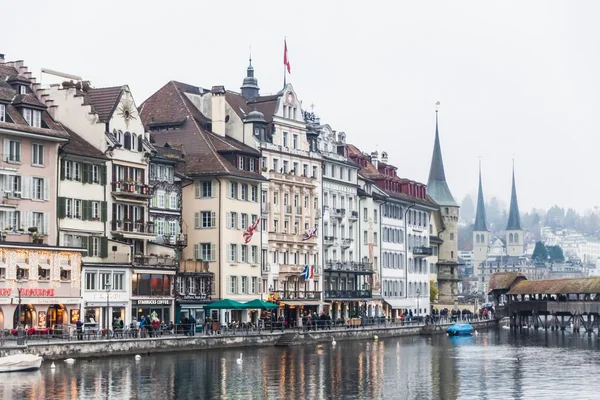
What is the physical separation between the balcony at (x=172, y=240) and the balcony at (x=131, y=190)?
458cm

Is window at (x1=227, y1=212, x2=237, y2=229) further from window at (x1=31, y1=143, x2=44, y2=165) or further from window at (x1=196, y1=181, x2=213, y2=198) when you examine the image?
window at (x1=31, y1=143, x2=44, y2=165)

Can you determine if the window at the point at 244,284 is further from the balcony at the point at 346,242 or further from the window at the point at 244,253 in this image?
the balcony at the point at 346,242

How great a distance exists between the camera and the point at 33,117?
92.2 meters

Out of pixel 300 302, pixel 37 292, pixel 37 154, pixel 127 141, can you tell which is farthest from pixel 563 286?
pixel 37 292

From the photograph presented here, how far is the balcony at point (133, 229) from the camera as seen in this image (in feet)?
327

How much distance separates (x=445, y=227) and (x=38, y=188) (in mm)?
96030

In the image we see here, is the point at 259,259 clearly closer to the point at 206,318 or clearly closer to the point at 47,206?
the point at 206,318

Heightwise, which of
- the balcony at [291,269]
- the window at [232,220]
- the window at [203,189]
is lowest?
the balcony at [291,269]

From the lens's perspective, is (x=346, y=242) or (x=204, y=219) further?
(x=346, y=242)

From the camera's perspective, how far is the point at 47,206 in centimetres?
9300

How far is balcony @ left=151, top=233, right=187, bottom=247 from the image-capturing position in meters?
107

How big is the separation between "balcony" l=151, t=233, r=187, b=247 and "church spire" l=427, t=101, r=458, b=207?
263 ft

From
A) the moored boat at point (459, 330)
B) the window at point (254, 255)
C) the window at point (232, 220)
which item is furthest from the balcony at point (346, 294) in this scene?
the window at point (232, 220)

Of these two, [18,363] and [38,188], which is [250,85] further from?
[18,363]
